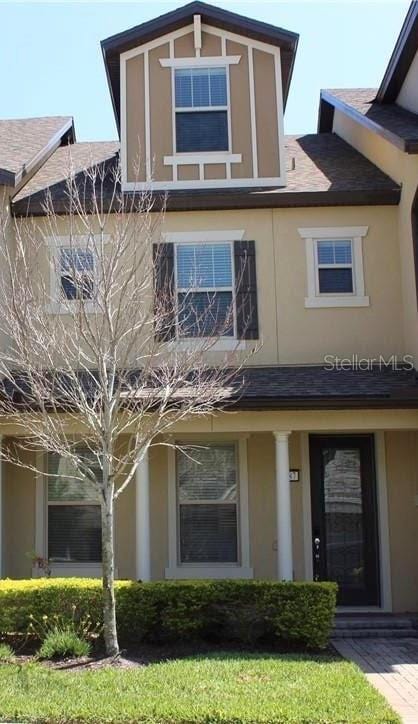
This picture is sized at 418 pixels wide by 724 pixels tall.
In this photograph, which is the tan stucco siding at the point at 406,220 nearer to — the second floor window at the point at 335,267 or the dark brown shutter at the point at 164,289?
the second floor window at the point at 335,267

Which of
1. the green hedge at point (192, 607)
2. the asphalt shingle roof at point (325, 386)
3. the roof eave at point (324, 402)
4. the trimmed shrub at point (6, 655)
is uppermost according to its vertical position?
the asphalt shingle roof at point (325, 386)

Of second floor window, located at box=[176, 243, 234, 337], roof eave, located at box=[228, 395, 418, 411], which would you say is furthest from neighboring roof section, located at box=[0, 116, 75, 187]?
roof eave, located at box=[228, 395, 418, 411]

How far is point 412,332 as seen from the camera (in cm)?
1145

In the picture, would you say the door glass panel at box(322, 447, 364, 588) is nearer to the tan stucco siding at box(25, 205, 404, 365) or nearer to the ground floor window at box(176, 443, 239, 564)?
the ground floor window at box(176, 443, 239, 564)

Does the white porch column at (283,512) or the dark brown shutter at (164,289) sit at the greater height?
the dark brown shutter at (164,289)

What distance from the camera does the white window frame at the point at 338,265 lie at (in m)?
12.0

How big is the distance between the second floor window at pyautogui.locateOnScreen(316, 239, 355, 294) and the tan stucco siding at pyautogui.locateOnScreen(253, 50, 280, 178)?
1498 mm

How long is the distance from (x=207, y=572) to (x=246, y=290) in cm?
427

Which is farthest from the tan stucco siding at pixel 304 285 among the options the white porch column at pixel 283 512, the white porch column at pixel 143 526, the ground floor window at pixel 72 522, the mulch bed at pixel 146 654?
the mulch bed at pixel 146 654

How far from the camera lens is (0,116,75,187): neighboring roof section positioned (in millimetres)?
12173

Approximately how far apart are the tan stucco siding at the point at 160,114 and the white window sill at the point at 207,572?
20.0ft

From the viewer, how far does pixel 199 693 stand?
6859mm

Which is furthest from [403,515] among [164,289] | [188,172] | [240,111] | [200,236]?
[240,111]

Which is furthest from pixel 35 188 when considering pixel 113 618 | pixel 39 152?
pixel 113 618
